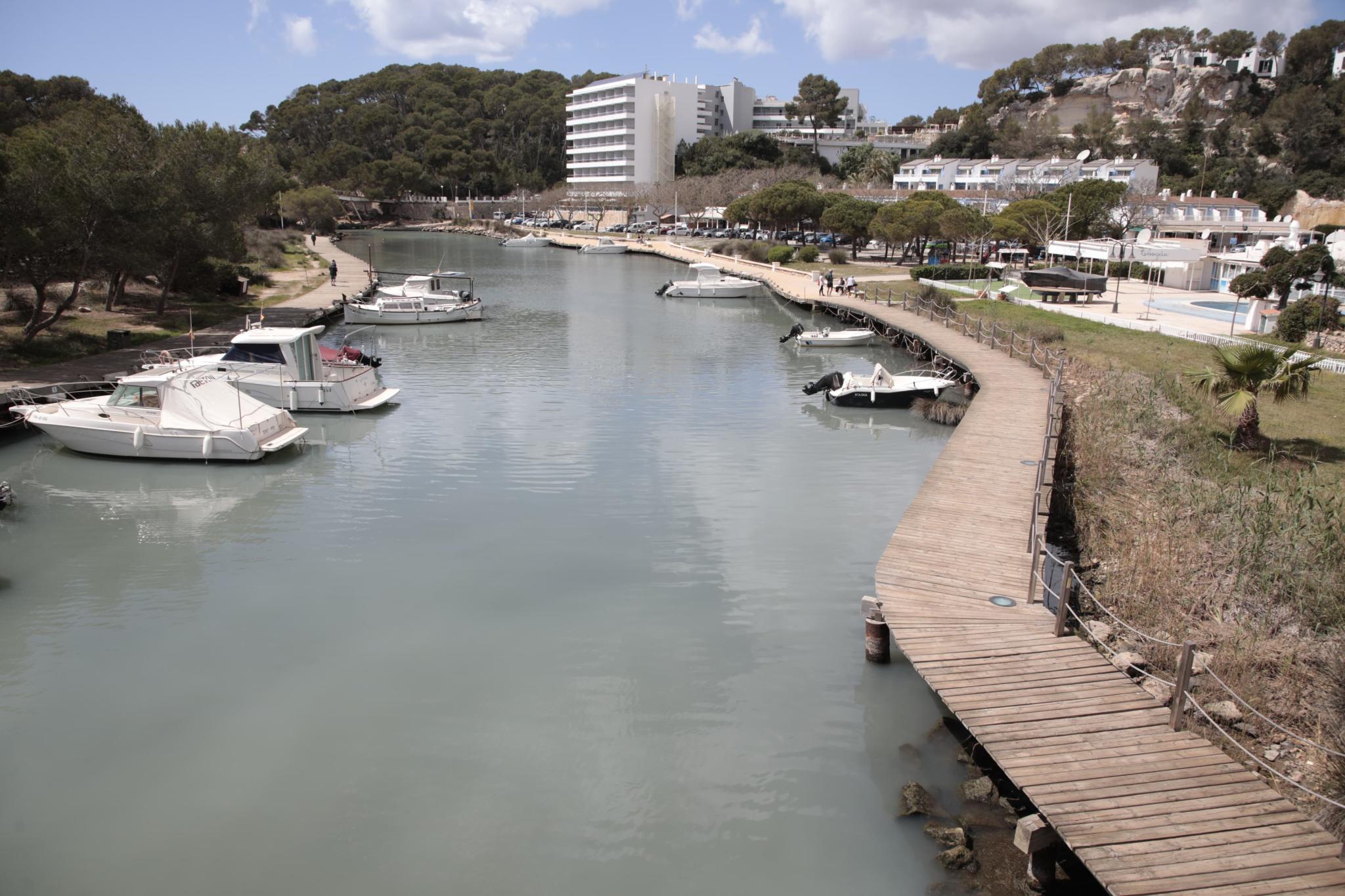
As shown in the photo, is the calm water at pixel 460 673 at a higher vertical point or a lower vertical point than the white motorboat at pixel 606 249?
lower

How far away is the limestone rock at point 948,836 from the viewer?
9781 mm

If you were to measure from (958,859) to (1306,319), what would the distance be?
108 ft

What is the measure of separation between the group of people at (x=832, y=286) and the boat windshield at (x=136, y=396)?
38.2 metres

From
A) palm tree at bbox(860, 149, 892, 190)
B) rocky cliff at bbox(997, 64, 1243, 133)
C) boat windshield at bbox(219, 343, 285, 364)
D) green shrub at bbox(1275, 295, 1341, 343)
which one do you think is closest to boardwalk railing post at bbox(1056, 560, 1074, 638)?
boat windshield at bbox(219, 343, 285, 364)

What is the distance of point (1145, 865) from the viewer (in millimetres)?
7859

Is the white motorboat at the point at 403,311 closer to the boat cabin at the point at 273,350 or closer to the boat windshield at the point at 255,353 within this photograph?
the boat cabin at the point at 273,350

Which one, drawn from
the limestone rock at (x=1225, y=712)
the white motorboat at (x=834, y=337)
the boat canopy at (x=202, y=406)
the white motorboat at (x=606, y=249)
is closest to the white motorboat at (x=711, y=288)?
the white motorboat at (x=834, y=337)

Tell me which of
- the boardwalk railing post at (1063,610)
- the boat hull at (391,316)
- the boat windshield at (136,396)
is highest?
the boat hull at (391,316)

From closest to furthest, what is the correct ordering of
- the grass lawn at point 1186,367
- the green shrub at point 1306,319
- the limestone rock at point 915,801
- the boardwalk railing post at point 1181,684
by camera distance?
the boardwalk railing post at point 1181,684
the limestone rock at point 915,801
the grass lawn at point 1186,367
the green shrub at point 1306,319

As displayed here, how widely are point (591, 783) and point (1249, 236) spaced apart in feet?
285

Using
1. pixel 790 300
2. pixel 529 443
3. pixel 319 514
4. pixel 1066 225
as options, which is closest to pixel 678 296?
pixel 790 300

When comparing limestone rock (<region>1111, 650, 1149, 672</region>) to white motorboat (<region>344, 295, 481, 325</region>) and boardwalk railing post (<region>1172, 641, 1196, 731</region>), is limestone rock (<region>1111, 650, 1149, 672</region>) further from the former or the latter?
white motorboat (<region>344, 295, 481, 325</region>)

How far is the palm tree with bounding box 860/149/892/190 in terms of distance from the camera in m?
128

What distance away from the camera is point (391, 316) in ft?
155
